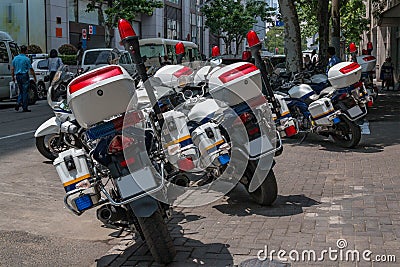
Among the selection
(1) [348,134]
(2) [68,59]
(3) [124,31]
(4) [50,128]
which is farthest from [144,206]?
(2) [68,59]

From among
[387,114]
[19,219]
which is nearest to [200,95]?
[19,219]

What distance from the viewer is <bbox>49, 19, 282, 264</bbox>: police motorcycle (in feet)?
15.0

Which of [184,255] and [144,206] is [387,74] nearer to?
[184,255]

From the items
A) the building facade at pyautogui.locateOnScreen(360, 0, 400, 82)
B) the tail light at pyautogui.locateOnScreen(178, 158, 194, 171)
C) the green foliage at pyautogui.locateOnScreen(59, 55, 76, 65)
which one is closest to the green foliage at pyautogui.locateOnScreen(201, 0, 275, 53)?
the building facade at pyautogui.locateOnScreen(360, 0, 400, 82)

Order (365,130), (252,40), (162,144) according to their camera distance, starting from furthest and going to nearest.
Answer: (365,130), (252,40), (162,144)

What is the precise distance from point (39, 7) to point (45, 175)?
2429 cm

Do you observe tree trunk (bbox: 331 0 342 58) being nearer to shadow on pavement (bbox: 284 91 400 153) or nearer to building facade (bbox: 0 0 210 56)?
shadow on pavement (bbox: 284 91 400 153)

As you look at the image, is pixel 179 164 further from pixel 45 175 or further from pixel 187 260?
pixel 45 175

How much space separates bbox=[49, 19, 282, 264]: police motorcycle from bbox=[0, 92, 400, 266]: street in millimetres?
266

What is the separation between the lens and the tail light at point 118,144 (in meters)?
4.61

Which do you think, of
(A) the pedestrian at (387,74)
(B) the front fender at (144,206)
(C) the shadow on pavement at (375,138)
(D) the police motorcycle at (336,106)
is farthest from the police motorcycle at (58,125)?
(A) the pedestrian at (387,74)

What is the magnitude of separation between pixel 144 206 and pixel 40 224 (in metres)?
1.98

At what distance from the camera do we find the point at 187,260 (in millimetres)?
4883

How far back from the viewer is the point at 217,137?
19.3ft
